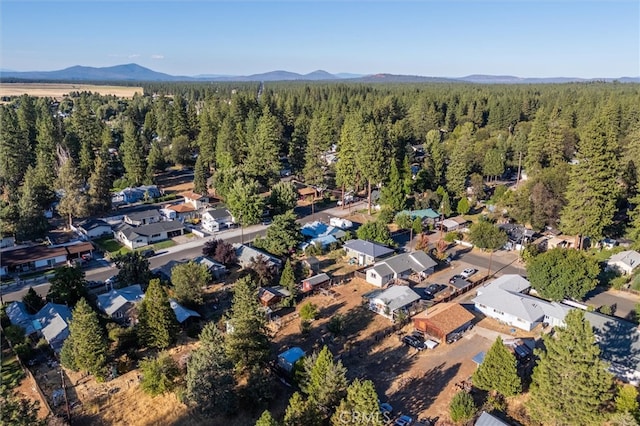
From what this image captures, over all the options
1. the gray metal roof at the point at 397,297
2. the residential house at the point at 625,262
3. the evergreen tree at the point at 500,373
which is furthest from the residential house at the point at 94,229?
the residential house at the point at 625,262

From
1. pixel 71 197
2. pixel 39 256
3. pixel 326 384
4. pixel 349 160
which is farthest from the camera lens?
pixel 349 160

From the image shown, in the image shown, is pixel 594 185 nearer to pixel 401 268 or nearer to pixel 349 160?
pixel 401 268

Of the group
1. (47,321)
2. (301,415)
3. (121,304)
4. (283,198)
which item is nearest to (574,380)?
(301,415)

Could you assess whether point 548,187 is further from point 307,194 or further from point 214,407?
point 214,407

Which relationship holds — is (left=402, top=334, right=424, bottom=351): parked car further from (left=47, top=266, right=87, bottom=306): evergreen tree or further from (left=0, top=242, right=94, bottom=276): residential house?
(left=0, top=242, right=94, bottom=276): residential house

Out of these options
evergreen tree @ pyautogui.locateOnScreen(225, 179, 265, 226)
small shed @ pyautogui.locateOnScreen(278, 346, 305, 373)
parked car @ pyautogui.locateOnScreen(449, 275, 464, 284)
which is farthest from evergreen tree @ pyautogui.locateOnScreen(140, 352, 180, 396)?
evergreen tree @ pyautogui.locateOnScreen(225, 179, 265, 226)
